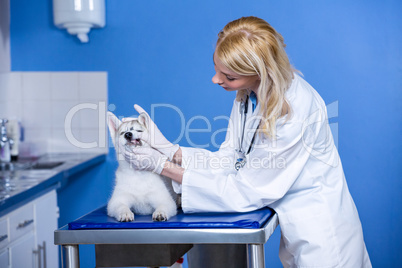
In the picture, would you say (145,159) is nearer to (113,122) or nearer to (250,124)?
(113,122)

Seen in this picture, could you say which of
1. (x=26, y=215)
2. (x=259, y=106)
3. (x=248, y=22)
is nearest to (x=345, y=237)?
→ (x=259, y=106)

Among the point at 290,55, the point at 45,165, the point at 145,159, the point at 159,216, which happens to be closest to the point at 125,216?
the point at 159,216

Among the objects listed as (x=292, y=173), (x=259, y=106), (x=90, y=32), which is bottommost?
(x=292, y=173)

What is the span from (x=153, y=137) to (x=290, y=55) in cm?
157

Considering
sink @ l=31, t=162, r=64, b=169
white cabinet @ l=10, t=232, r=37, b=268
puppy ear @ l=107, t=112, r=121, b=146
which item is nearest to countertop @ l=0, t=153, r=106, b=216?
A: sink @ l=31, t=162, r=64, b=169

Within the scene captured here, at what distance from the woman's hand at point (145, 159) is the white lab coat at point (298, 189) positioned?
0.30 feet

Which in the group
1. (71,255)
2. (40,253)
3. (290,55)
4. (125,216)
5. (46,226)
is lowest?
(40,253)

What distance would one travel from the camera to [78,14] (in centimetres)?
302

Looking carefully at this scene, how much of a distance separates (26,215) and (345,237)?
52.6 inches

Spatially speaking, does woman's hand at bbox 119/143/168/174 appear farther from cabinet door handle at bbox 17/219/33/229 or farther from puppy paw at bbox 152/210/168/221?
cabinet door handle at bbox 17/219/33/229

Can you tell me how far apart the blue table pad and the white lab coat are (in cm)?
6

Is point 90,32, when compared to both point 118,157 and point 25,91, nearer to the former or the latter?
point 25,91

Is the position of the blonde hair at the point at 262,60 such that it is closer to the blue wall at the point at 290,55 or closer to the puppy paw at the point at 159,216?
the puppy paw at the point at 159,216

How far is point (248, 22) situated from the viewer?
5.05ft
